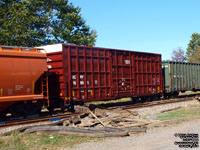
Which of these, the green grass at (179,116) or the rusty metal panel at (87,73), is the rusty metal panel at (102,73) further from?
the green grass at (179,116)

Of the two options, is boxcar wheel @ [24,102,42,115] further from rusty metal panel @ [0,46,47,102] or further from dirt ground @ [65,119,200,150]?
dirt ground @ [65,119,200,150]

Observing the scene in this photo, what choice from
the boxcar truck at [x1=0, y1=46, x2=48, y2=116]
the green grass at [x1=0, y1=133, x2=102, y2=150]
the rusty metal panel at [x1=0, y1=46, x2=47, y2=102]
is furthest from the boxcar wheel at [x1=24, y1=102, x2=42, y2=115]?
the green grass at [x1=0, y1=133, x2=102, y2=150]

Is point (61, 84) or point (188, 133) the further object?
point (61, 84)

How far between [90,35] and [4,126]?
21.6 metres

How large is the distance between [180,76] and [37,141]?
18.9m

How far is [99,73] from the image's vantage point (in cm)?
1662

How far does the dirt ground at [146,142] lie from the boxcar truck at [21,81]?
5.64m

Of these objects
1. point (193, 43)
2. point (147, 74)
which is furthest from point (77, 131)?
point (193, 43)

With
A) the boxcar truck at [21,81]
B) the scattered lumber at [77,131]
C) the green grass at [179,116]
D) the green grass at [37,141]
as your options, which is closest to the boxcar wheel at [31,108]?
Result: the boxcar truck at [21,81]

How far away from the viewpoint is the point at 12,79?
1230cm

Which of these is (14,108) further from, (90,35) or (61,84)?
(90,35)

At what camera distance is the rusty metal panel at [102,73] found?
1487 cm

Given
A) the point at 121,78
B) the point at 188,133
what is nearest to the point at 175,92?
the point at 121,78

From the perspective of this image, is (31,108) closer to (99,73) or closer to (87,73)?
(87,73)
